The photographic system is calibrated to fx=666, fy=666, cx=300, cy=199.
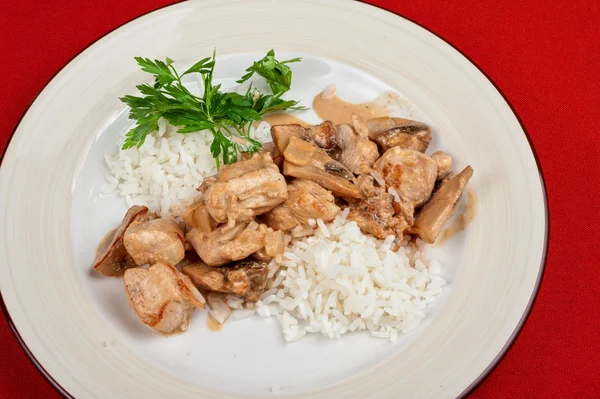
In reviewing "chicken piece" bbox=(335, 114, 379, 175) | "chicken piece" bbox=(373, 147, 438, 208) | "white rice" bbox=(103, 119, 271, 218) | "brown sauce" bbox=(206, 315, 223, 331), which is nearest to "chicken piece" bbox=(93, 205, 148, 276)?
"white rice" bbox=(103, 119, 271, 218)

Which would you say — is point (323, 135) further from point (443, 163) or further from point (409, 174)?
point (443, 163)

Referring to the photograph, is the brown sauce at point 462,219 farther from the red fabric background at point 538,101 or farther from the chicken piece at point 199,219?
the chicken piece at point 199,219

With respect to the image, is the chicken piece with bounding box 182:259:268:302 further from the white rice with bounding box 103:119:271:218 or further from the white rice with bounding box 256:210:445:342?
the white rice with bounding box 103:119:271:218

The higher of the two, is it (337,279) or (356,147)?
(356,147)

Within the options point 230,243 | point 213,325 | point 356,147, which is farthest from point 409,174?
point 213,325

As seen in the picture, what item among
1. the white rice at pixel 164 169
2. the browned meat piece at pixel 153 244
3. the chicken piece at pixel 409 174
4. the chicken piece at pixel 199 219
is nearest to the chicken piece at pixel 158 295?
the browned meat piece at pixel 153 244

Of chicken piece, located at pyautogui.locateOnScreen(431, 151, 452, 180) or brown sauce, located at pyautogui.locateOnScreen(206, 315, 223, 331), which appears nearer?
brown sauce, located at pyautogui.locateOnScreen(206, 315, 223, 331)

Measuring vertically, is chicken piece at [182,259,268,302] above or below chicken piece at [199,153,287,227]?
below
